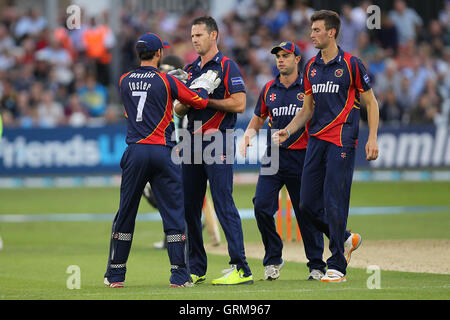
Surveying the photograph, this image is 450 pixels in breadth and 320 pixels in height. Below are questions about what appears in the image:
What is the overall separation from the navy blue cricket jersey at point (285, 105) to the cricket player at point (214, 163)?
70 centimetres

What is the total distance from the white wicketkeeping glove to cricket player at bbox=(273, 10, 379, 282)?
1.03 m

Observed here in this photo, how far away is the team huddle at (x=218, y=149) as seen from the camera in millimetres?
9633

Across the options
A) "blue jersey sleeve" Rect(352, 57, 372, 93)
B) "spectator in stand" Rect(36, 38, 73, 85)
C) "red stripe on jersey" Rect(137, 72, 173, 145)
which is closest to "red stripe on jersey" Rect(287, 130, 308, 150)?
"blue jersey sleeve" Rect(352, 57, 372, 93)

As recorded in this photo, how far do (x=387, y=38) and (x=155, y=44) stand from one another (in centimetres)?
1984

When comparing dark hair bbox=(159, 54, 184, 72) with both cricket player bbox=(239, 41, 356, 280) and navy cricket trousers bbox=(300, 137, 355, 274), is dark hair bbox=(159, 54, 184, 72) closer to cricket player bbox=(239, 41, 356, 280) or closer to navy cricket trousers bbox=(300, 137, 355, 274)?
cricket player bbox=(239, 41, 356, 280)

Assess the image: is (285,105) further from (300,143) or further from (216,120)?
(216,120)

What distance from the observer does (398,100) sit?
26.2m

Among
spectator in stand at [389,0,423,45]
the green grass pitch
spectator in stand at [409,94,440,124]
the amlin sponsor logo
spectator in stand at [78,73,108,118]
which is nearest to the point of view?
the green grass pitch

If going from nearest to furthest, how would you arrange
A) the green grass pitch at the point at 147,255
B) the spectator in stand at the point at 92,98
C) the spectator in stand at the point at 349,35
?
the green grass pitch at the point at 147,255
the spectator in stand at the point at 92,98
the spectator in stand at the point at 349,35

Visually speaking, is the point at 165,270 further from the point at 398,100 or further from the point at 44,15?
the point at 44,15

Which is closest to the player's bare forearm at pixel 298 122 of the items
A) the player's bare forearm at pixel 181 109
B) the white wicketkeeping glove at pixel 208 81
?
the white wicketkeeping glove at pixel 208 81

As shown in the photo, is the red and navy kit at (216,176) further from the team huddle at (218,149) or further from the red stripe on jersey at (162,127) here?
the red stripe on jersey at (162,127)

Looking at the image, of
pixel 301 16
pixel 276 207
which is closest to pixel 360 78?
pixel 276 207

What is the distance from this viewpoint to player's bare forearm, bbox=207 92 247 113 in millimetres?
10023
